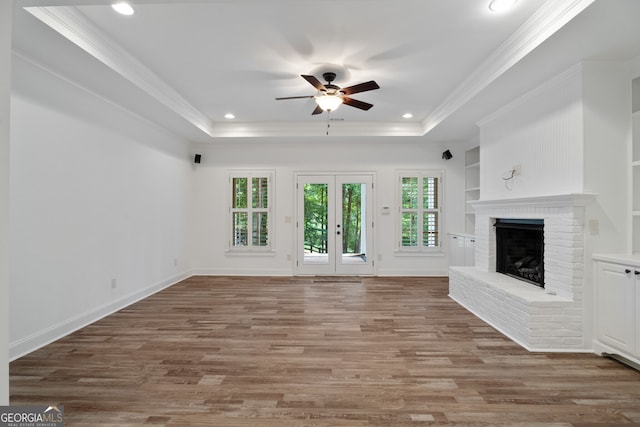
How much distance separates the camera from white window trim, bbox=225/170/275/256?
6508 millimetres

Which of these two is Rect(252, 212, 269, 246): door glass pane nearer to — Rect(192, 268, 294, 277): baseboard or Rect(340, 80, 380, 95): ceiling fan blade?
Rect(192, 268, 294, 277): baseboard

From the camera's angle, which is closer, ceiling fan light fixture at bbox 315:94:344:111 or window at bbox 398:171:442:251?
ceiling fan light fixture at bbox 315:94:344:111

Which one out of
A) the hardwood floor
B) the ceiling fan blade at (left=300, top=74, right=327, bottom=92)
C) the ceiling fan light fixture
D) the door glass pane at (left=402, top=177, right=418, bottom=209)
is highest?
the ceiling fan blade at (left=300, top=74, right=327, bottom=92)

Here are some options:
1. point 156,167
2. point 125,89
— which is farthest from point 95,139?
point 156,167

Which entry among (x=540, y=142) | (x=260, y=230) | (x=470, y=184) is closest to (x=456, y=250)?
(x=470, y=184)

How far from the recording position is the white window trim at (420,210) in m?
6.43

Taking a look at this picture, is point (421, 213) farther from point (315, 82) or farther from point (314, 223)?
point (315, 82)

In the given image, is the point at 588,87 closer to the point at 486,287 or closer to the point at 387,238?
the point at 486,287

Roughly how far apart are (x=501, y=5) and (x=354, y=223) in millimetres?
4491

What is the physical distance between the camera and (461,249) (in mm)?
5887

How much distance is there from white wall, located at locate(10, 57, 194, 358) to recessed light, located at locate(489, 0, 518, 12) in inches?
160

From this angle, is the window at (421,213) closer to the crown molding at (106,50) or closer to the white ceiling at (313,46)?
the white ceiling at (313,46)

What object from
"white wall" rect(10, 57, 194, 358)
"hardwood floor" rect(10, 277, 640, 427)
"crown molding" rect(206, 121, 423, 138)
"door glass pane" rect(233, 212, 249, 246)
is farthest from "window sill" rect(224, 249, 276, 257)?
"hardwood floor" rect(10, 277, 640, 427)

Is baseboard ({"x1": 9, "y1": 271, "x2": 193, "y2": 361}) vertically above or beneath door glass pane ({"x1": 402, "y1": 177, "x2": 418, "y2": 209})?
beneath
